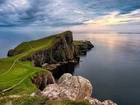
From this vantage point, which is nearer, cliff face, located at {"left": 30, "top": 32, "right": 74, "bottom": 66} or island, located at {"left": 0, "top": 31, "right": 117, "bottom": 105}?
island, located at {"left": 0, "top": 31, "right": 117, "bottom": 105}

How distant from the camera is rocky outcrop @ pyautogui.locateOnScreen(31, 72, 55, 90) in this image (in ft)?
214

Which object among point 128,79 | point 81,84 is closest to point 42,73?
point 81,84

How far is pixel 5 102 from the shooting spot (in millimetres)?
23328

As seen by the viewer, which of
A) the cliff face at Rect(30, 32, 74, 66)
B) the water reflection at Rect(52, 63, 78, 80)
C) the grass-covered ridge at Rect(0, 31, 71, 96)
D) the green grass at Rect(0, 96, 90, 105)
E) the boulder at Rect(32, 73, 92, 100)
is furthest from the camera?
the cliff face at Rect(30, 32, 74, 66)

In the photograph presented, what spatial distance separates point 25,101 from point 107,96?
49006mm

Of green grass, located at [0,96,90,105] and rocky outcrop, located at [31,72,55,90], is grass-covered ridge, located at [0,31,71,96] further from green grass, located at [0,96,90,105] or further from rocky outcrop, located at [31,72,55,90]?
green grass, located at [0,96,90,105]

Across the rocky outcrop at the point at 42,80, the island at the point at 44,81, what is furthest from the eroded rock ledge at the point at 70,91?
the rocky outcrop at the point at 42,80

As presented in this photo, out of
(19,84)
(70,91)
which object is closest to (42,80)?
(19,84)

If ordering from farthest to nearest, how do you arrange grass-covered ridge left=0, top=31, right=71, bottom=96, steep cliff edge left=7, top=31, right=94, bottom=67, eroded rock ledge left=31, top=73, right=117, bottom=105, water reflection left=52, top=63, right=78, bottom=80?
steep cliff edge left=7, top=31, right=94, bottom=67 → water reflection left=52, top=63, right=78, bottom=80 → grass-covered ridge left=0, top=31, right=71, bottom=96 → eroded rock ledge left=31, top=73, right=117, bottom=105

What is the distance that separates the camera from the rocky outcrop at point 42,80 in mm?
→ 65125

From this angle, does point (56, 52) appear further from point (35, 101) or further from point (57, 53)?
point (35, 101)

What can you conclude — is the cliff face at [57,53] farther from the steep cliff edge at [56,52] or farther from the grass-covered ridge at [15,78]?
the grass-covered ridge at [15,78]

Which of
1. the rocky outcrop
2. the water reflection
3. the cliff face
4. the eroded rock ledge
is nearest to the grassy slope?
the eroded rock ledge

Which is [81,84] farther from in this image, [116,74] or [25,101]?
[116,74]
